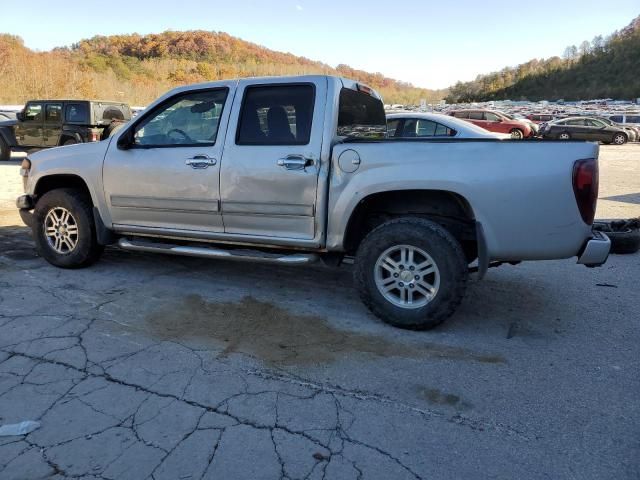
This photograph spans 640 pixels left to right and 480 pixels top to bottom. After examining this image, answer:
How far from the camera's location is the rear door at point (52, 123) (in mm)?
14312

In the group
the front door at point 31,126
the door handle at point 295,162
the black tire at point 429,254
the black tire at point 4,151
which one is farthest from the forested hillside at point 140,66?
the black tire at point 429,254

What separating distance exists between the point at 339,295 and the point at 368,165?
1394 millimetres

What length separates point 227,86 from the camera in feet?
15.1

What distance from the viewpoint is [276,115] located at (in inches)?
172

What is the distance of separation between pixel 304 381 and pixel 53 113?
14.2m

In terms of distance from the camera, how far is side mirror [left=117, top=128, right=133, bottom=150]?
191 inches

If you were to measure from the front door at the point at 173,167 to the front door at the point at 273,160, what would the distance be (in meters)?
0.15

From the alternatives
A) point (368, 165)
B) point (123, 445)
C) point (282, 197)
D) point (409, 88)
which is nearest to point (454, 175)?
point (368, 165)

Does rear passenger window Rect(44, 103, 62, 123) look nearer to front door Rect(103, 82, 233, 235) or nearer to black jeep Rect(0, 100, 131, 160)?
black jeep Rect(0, 100, 131, 160)

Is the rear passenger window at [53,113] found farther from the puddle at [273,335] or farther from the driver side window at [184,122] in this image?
the puddle at [273,335]

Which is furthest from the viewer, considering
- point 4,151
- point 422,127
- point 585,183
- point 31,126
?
point 4,151

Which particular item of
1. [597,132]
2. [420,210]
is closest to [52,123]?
[420,210]

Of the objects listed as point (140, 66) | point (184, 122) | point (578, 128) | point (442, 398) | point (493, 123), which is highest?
point (140, 66)

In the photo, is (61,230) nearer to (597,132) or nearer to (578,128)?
(578,128)
